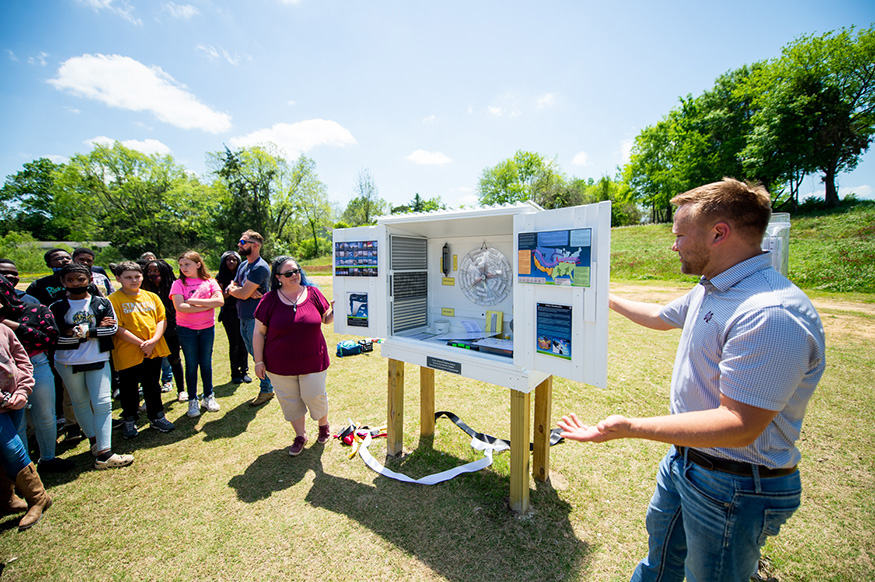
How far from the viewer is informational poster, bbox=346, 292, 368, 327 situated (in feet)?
10.6

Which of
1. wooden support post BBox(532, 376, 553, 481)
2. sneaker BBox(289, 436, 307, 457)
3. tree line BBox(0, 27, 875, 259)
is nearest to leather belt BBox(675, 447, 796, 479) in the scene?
wooden support post BBox(532, 376, 553, 481)

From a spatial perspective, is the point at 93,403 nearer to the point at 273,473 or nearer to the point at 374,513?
the point at 273,473

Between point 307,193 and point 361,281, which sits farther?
point 307,193

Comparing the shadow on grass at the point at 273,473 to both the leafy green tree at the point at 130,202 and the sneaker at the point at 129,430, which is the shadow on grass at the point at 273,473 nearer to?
the sneaker at the point at 129,430

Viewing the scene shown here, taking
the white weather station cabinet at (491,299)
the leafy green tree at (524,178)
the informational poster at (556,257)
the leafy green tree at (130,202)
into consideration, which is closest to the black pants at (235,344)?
the white weather station cabinet at (491,299)

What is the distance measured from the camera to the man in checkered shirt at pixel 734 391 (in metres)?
1.17

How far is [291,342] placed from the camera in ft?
10.7

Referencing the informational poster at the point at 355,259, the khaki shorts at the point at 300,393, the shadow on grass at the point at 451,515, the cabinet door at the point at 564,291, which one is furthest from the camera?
the khaki shorts at the point at 300,393

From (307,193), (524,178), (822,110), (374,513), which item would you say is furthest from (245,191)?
(822,110)

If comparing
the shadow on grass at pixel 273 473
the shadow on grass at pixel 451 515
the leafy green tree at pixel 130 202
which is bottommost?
the shadow on grass at pixel 451 515

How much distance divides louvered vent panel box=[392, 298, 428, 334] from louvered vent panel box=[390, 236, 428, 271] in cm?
32

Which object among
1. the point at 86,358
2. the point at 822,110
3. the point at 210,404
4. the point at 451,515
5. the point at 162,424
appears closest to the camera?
the point at 451,515

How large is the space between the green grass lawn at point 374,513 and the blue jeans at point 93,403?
34 cm

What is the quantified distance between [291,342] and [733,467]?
3.14 meters
